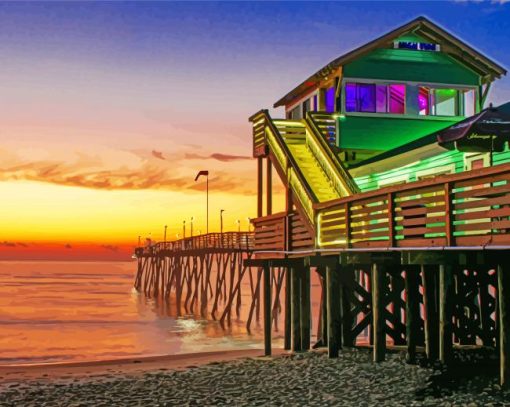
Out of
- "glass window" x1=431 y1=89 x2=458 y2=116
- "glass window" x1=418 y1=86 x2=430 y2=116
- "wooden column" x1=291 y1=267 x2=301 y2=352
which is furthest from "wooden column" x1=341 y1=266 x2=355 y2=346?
"glass window" x1=431 y1=89 x2=458 y2=116

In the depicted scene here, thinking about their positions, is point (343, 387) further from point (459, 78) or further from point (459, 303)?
point (459, 78)

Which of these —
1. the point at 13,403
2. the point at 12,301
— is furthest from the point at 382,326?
the point at 12,301

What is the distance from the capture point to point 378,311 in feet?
50.7

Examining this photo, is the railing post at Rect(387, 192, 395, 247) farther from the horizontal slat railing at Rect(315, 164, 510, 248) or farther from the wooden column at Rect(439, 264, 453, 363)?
the wooden column at Rect(439, 264, 453, 363)

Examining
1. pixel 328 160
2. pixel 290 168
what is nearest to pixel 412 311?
pixel 290 168

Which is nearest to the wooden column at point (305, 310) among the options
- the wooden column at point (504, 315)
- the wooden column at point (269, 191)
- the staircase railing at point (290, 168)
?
the staircase railing at point (290, 168)

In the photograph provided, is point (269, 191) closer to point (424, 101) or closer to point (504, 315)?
point (424, 101)

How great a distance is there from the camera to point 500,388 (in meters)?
11.9

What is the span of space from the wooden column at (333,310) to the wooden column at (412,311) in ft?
8.14

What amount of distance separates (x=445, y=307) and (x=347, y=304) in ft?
18.2

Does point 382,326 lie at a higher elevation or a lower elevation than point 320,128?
lower

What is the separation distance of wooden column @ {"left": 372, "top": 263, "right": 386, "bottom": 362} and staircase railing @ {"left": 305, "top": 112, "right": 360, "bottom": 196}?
14.8ft

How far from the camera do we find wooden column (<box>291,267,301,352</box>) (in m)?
21.2

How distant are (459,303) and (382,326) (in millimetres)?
1772
